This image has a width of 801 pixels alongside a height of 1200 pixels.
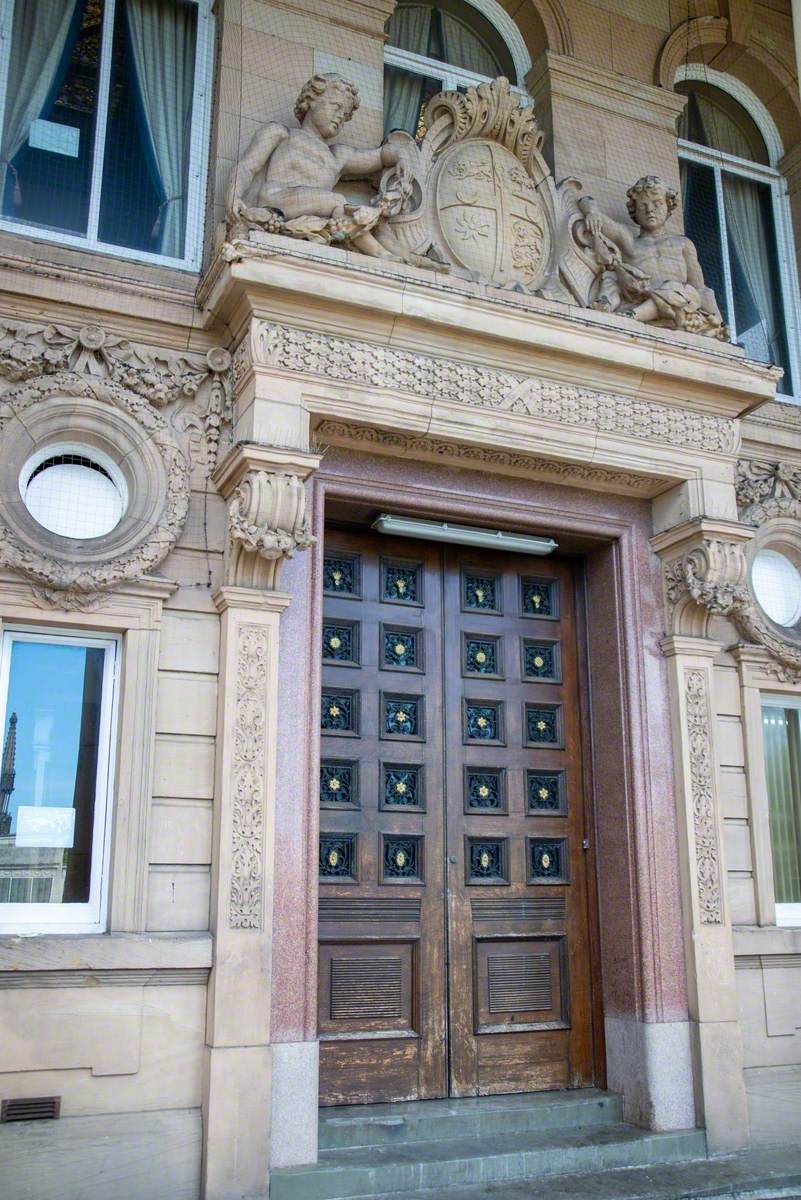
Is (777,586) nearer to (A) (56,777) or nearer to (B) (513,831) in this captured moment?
(B) (513,831)

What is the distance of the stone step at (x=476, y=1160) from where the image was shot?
5.93 m

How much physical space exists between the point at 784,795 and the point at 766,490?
2.26m

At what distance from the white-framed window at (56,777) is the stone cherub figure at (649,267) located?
426 centimetres

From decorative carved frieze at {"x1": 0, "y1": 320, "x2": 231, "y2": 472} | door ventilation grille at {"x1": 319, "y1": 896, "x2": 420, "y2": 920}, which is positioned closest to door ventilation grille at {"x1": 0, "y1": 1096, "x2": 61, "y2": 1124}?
door ventilation grille at {"x1": 319, "y1": 896, "x2": 420, "y2": 920}


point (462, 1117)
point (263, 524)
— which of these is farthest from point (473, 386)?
point (462, 1117)

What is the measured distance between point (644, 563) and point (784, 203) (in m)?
4.24

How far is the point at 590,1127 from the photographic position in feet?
23.1

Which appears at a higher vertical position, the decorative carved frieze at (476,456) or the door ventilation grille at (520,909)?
the decorative carved frieze at (476,456)

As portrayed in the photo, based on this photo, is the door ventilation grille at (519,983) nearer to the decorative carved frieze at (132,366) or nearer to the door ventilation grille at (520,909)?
the door ventilation grille at (520,909)

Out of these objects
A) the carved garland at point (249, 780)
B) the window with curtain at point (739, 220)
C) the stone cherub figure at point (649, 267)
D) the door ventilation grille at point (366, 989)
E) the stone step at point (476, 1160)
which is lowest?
the stone step at point (476, 1160)

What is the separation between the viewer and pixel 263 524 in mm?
6359

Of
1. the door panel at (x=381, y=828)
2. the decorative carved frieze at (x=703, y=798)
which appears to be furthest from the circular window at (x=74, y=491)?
the decorative carved frieze at (x=703, y=798)

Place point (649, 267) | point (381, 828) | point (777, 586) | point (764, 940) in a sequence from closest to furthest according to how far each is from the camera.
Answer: point (381, 828) → point (764, 940) → point (649, 267) → point (777, 586)

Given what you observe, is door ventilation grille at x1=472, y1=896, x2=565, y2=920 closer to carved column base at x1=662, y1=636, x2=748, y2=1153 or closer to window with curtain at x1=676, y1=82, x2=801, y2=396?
carved column base at x1=662, y1=636, x2=748, y2=1153
